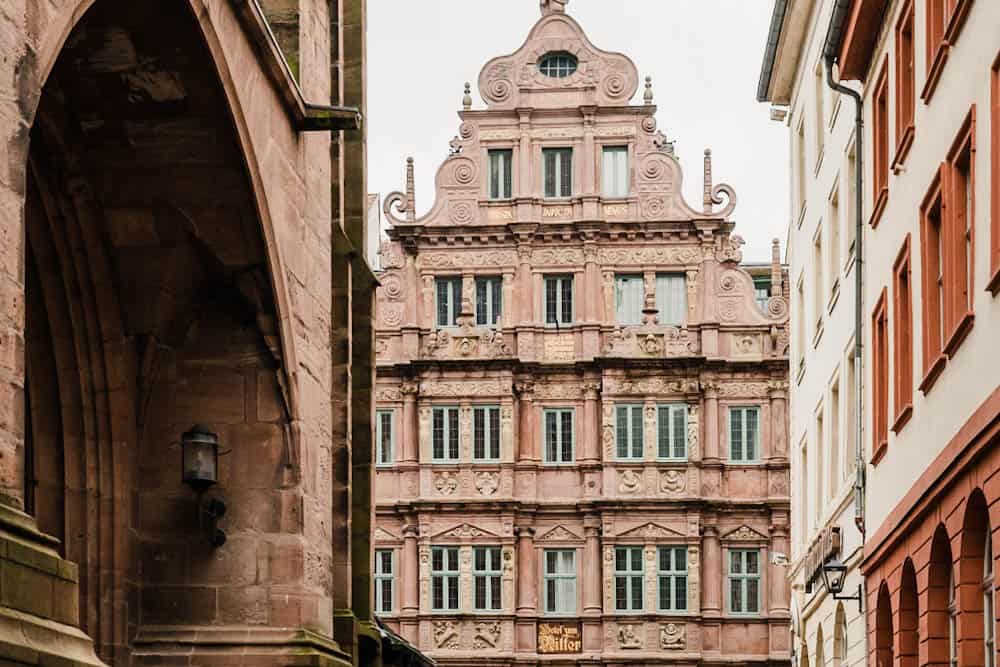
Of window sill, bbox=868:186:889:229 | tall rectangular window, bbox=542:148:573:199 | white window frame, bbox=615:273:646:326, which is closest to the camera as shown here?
window sill, bbox=868:186:889:229

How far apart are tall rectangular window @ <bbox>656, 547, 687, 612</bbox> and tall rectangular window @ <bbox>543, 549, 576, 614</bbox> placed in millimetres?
1764

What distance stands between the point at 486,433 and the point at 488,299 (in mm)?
2780

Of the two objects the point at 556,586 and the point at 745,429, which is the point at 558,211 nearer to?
the point at 745,429

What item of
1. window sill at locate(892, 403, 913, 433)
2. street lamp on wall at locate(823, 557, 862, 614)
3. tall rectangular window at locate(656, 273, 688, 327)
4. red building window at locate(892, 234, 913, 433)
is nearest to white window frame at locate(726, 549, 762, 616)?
tall rectangular window at locate(656, 273, 688, 327)

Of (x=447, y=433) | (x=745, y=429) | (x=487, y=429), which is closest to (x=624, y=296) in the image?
(x=745, y=429)

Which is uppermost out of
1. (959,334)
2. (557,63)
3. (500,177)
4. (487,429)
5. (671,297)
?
(557,63)

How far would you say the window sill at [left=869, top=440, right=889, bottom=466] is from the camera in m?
20.8

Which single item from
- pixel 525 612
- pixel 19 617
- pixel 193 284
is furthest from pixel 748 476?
pixel 19 617

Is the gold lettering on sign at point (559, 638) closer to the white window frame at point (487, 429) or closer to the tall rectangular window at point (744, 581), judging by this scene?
the tall rectangular window at point (744, 581)

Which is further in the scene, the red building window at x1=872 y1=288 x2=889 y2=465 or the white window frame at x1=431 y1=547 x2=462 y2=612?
the white window frame at x1=431 y1=547 x2=462 y2=612

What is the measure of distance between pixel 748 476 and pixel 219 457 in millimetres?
30793

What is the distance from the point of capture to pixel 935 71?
656 inches

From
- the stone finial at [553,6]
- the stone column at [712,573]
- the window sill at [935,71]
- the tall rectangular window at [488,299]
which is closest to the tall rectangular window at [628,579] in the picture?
the stone column at [712,573]

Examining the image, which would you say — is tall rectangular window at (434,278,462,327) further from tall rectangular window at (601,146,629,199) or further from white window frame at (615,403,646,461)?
white window frame at (615,403,646,461)
